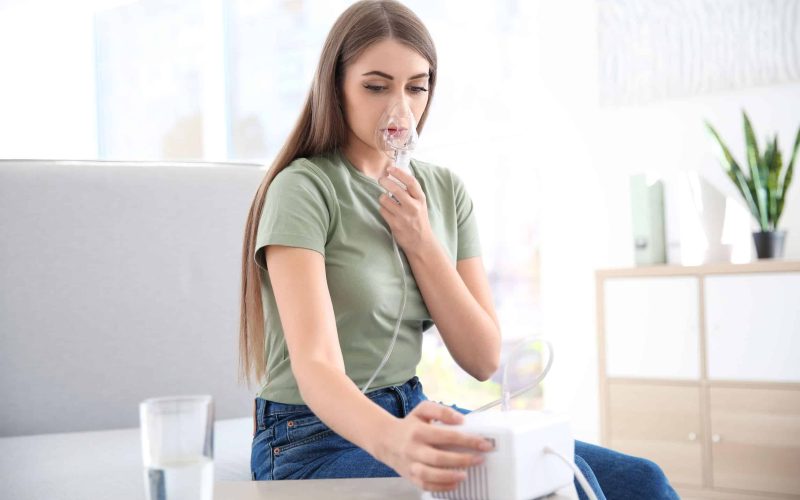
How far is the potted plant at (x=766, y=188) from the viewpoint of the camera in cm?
276

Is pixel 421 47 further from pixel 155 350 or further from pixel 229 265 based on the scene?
pixel 155 350

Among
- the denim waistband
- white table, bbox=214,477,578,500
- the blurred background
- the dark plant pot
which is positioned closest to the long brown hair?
the denim waistband

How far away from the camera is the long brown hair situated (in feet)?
4.30

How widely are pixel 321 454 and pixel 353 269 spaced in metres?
0.28

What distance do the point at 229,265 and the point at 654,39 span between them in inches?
85.7

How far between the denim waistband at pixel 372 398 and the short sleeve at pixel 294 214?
0.21 m

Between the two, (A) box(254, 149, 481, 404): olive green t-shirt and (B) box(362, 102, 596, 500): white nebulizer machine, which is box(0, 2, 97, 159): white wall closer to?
(A) box(254, 149, 481, 404): olive green t-shirt

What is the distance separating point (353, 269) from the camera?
1.26 meters

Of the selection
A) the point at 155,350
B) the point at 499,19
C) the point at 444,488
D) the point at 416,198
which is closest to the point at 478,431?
the point at 444,488

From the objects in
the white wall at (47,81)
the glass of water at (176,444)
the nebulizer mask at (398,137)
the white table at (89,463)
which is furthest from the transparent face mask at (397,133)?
the white wall at (47,81)

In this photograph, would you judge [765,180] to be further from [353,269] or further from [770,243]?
[353,269]

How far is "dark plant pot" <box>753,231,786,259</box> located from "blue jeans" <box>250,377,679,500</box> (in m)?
1.75

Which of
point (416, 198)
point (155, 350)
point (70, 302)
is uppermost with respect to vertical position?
point (416, 198)

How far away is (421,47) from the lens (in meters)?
1.34
